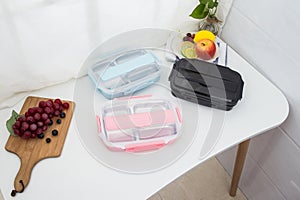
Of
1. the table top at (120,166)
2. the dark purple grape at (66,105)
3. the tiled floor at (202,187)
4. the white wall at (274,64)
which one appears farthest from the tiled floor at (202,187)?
the dark purple grape at (66,105)

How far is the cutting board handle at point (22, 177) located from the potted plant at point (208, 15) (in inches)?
27.5

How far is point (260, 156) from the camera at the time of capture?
1.33 meters

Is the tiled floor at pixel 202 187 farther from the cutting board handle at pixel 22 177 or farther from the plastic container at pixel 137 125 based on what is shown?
the cutting board handle at pixel 22 177

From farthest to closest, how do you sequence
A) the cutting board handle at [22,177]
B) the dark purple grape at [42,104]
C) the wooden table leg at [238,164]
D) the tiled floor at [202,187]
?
the tiled floor at [202,187] < the wooden table leg at [238,164] < the dark purple grape at [42,104] < the cutting board handle at [22,177]

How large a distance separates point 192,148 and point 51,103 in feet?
1.36

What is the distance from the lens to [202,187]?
155 centimetres

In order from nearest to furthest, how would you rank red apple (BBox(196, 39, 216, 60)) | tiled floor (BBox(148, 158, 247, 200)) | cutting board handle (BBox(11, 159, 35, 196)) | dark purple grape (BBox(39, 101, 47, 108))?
cutting board handle (BBox(11, 159, 35, 196)) → dark purple grape (BBox(39, 101, 47, 108)) → red apple (BBox(196, 39, 216, 60)) → tiled floor (BBox(148, 158, 247, 200))

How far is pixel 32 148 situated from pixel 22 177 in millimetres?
84

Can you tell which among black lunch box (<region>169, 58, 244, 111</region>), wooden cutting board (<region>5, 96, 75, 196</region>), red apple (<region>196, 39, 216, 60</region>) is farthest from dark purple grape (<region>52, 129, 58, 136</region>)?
red apple (<region>196, 39, 216, 60</region>)

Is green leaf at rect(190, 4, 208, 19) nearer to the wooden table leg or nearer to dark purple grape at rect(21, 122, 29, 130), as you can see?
the wooden table leg

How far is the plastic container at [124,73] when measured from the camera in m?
1.02

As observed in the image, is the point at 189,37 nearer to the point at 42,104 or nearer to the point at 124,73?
the point at 124,73

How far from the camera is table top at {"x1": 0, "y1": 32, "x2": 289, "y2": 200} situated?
2.77 feet

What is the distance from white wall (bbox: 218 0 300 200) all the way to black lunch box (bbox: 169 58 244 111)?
0.12 metres
